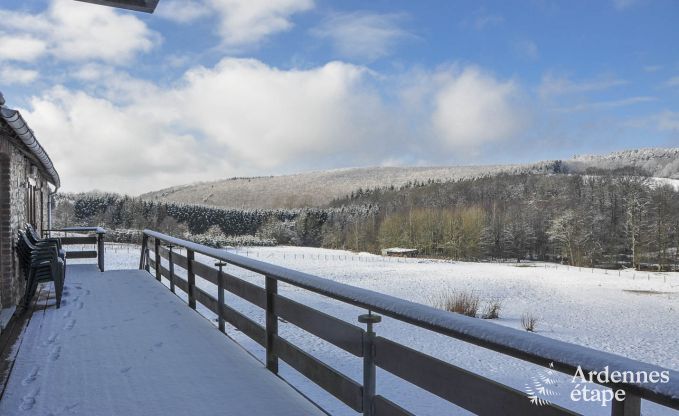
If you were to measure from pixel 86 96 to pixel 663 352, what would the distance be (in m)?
16.3

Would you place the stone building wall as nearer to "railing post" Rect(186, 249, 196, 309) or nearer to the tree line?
"railing post" Rect(186, 249, 196, 309)

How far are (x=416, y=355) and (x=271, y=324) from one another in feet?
5.94

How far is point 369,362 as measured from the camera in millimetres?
2486

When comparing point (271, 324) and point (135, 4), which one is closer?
point (135, 4)

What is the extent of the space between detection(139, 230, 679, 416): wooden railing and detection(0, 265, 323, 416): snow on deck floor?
0.97 ft

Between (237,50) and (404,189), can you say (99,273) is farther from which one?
(404,189)

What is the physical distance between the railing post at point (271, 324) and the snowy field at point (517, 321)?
7.84 ft

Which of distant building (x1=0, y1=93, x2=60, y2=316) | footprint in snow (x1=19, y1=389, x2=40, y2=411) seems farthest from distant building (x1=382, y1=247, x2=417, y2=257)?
footprint in snow (x1=19, y1=389, x2=40, y2=411)

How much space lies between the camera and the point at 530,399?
1.58 m

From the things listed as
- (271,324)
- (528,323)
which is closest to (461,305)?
(528,323)

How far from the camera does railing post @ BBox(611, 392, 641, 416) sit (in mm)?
1284

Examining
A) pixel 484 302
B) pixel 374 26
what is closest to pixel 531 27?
pixel 374 26

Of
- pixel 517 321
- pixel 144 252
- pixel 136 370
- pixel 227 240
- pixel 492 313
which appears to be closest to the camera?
pixel 136 370

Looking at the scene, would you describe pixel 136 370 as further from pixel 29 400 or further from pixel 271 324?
pixel 271 324
